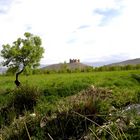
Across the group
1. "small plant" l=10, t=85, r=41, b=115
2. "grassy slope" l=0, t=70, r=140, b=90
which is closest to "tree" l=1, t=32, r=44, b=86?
"grassy slope" l=0, t=70, r=140, b=90

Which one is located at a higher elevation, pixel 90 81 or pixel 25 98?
pixel 90 81

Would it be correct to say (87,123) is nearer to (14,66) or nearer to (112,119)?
(112,119)

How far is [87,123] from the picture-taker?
10.9m

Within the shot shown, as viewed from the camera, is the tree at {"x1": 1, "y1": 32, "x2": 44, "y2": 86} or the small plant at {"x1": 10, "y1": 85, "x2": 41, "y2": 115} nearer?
the small plant at {"x1": 10, "y1": 85, "x2": 41, "y2": 115}

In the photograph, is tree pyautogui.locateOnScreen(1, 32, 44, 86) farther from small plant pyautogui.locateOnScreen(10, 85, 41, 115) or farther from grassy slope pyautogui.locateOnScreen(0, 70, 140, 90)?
small plant pyautogui.locateOnScreen(10, 85, 41, 115)

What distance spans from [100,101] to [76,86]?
9000 millimetres

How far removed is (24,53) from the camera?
899 inches

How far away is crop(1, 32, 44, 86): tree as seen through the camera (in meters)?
22.8

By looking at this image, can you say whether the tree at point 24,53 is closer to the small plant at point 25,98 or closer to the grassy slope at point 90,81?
the grassy slope at point 90,81

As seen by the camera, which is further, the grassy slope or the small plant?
the grassy slope

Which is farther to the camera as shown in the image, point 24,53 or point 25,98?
point 24,53

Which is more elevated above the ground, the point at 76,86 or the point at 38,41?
the point at 38,41

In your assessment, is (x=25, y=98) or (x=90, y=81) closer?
(x=25, y=98)

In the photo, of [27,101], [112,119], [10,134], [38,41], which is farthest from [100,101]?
[38,41]
